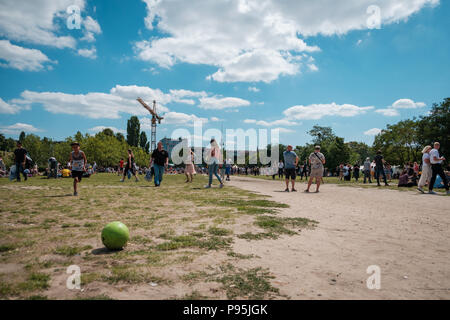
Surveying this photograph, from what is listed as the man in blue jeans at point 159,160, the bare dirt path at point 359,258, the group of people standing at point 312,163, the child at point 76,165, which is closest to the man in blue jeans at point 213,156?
the man in blue jeans at point 159,160

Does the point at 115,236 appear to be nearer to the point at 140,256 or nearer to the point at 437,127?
the point at 140,256

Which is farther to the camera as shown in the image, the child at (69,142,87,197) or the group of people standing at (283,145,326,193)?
the group of people standing at (283,145,326,193)

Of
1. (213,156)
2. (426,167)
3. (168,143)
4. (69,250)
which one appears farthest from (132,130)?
(69,250)

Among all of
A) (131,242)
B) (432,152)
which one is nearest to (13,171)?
(131,242)

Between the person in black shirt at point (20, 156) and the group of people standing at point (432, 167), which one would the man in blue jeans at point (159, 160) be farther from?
the group of people standing at point (432, 167)

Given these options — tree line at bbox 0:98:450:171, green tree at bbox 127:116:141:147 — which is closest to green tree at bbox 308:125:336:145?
tree line at bbox 0:98:450:171

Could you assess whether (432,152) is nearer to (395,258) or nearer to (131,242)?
(395,258)

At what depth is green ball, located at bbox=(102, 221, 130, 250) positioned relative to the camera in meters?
3.77

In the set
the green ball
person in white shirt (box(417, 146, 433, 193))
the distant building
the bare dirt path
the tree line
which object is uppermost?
the distant building

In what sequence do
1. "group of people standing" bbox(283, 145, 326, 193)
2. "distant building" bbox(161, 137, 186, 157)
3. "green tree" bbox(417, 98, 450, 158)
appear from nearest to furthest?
"group of people standing" bbox(283, 145, 326, 193), "green tree" bbox(417, 98, 450, 158), "distant building" bbox(161, 137, 186, 157)

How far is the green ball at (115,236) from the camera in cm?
377

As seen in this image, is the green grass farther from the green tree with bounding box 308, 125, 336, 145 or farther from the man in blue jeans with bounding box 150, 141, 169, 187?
the green tree with bounding box 308, 125, 336, 145

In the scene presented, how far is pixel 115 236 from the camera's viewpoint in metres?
3.77

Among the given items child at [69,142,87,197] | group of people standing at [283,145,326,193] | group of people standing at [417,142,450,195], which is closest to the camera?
child at [69,142,87,197]
